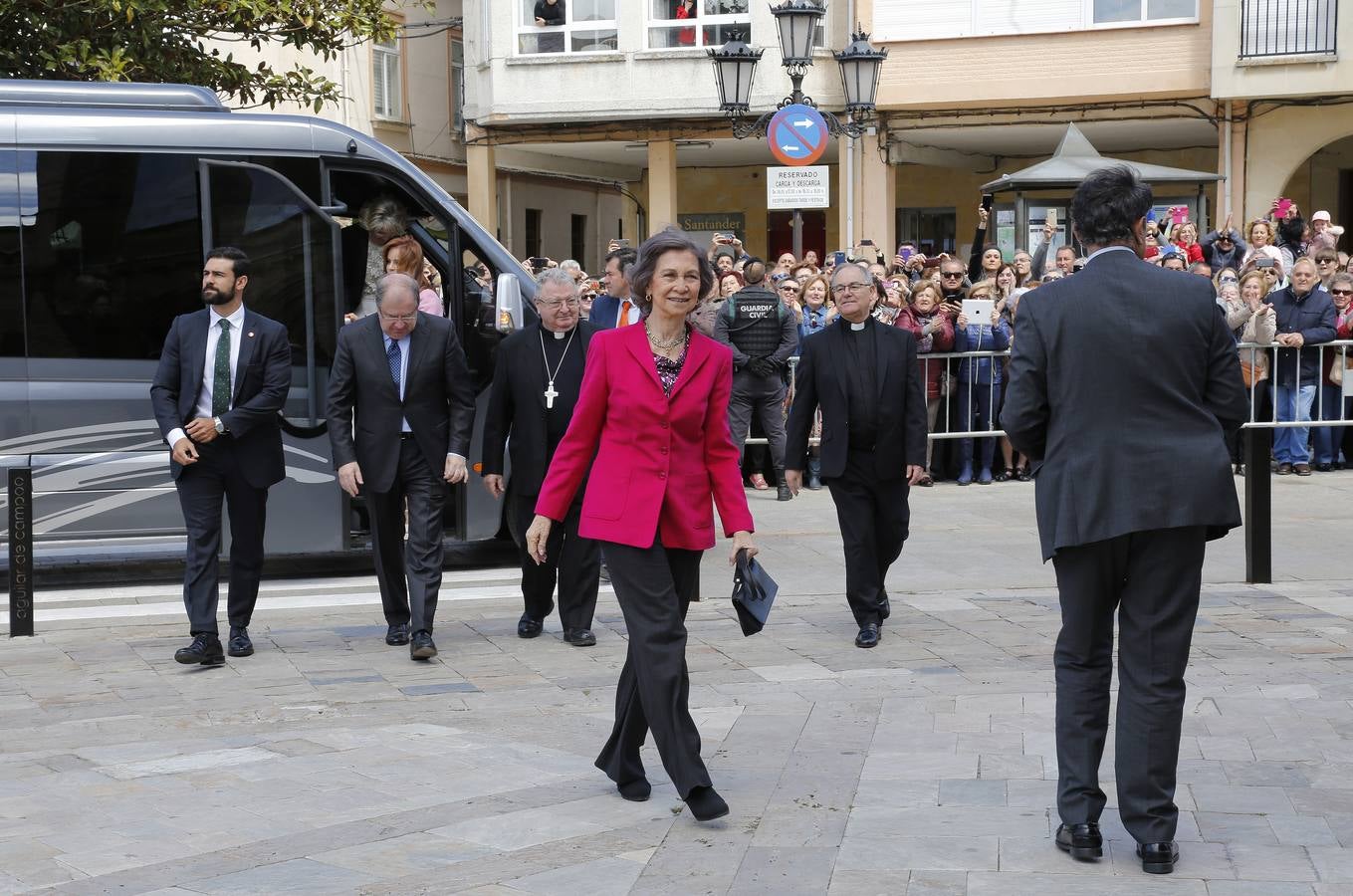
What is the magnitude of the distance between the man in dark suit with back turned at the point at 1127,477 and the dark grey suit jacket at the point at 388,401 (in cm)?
397

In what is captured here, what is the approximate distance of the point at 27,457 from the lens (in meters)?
10.2

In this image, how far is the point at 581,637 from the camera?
340 inches

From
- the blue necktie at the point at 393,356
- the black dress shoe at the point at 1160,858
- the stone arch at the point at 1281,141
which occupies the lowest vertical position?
the black dress shoe at the point at 1160,858

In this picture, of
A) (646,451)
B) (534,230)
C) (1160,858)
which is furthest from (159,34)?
(534,230)

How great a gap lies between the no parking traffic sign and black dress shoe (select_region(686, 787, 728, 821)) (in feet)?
35.8

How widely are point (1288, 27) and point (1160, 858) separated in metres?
22.9

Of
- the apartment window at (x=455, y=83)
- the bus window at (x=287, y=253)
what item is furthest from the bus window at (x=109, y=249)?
the apartment window at (x=455, y=83)

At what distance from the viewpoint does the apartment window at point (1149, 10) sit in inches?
1040

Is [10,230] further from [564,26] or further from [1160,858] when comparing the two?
[564,26]

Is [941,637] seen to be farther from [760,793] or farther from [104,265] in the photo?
[104,265]

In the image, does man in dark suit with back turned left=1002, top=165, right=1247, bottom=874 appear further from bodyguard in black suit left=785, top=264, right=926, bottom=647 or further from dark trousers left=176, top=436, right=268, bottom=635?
dark trousers left=176, top=436, right=268, bottom=635

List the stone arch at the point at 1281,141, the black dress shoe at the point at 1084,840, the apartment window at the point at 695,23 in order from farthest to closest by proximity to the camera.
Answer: the apartment window at the point at 695,23 → the stone arch at the point at 1281,141 → the black dress shoe at the point at 1084,840

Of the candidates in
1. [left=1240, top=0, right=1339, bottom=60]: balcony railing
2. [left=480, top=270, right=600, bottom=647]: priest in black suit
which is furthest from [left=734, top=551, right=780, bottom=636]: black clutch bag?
[left=1240, top=0, right=1339, bottom=60]: balcony railing

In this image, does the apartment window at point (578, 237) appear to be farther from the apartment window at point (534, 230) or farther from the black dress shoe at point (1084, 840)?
the black dress shoe at point (1084, 840)
